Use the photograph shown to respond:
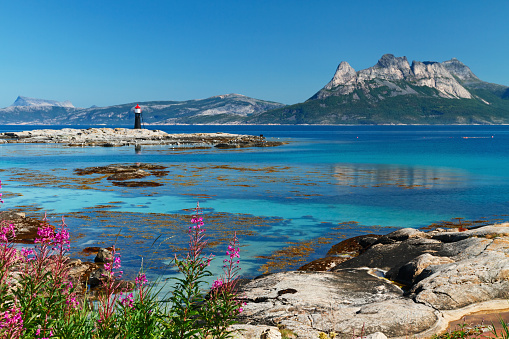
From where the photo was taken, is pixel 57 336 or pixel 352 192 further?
pixel 352 192

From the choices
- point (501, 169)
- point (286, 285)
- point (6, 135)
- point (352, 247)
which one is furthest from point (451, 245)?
point (6, 135)

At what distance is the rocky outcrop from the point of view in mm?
9641

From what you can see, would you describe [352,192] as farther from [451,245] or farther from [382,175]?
[451,245]

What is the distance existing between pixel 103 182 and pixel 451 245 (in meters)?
31.0

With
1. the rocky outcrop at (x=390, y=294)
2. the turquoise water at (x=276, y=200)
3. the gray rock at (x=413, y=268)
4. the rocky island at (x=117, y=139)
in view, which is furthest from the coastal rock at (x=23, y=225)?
the rocky island at (x=117, y=139)

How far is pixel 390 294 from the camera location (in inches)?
459

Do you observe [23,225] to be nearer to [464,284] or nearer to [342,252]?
[342,252]

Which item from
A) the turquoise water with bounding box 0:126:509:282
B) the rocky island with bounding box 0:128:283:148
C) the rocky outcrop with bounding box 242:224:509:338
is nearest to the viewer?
the rocky outcrop with bounding box 242:224:509:338

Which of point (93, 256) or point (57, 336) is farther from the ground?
point (57, 336)

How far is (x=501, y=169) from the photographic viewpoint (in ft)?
178

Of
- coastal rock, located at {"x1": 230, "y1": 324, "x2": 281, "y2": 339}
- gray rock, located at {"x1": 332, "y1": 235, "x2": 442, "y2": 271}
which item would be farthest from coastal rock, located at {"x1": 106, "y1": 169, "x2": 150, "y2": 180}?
coastal rock, located at {"x1": 230, "y1": 324, "x2": 281, "y2": 339}

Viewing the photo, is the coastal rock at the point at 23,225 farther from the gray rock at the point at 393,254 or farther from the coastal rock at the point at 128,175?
the coastal rock at the point at 128,175

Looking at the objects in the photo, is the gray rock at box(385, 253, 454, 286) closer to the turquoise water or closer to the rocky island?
the turquoise water

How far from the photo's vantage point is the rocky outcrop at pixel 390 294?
9.64 m
